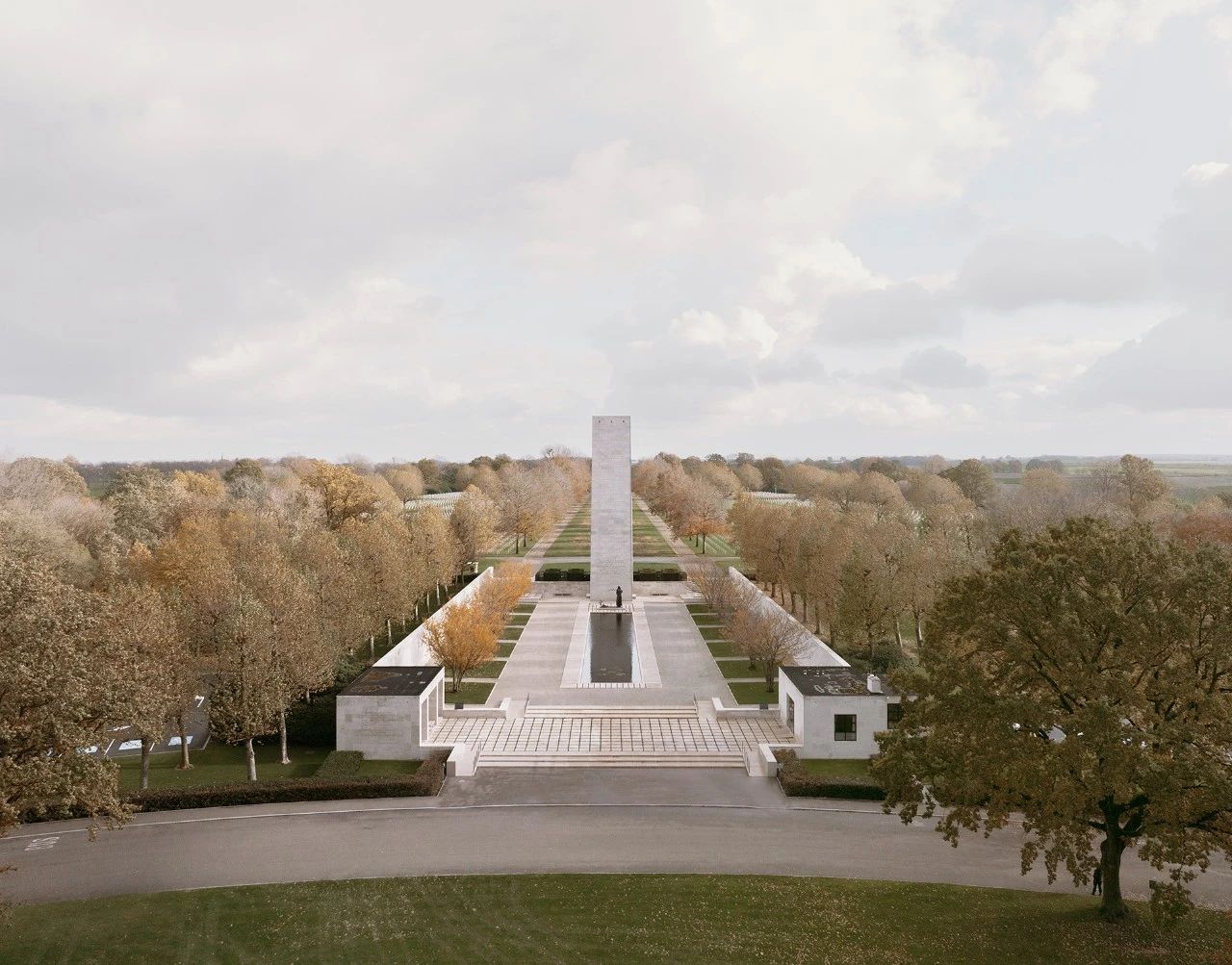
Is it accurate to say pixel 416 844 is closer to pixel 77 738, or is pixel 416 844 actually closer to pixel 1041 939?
pixel 77 738

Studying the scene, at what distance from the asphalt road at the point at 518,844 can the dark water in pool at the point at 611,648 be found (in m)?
12.0

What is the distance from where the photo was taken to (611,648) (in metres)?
40.0

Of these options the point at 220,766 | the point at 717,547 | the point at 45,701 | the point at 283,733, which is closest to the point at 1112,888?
the point at 45,701

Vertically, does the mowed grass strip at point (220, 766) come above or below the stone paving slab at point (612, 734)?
below

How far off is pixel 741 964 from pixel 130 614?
20.5m

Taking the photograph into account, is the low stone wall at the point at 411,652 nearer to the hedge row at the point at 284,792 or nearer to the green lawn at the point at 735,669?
the hedge row at the point at 284,792

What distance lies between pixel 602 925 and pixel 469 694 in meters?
17.7

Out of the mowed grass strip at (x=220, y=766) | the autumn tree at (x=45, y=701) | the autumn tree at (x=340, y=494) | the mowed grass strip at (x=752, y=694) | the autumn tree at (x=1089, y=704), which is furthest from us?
the autumn tree at (x=340, y=494)

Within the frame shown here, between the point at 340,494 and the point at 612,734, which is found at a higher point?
the point at 340,494

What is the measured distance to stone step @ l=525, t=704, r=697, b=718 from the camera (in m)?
29.2

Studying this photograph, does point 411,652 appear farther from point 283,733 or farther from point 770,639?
point 770,639

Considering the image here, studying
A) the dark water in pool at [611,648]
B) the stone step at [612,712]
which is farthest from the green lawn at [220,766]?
the dark water in pool at [611,648]

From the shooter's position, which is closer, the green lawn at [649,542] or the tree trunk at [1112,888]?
the tree trunk at [1112,888]

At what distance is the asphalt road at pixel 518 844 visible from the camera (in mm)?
17859
